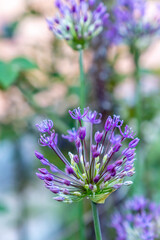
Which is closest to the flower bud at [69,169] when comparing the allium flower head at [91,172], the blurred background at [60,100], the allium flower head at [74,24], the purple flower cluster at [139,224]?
the allium flower head at [91,172]

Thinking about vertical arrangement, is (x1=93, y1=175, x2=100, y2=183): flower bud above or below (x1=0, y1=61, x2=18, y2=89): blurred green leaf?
below

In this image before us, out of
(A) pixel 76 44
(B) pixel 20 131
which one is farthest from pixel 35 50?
(A) pixel 76 44

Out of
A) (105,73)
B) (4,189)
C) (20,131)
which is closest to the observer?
(105,73)

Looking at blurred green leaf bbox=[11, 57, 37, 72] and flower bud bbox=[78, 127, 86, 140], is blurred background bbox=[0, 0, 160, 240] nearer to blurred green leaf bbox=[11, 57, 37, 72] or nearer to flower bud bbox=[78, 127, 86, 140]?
blurred green leaf bbox=[11, 57, 37, 72]

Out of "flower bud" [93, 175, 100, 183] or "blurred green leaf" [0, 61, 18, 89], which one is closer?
"flower bud" [93, 175, 100, 183]

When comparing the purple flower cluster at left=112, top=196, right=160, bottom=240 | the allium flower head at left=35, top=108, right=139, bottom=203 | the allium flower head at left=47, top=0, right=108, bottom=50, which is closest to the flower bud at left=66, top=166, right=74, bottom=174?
the allium flower head at left=35, top=108, right=139, bottom=203

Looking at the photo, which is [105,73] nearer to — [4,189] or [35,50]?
[35,50]

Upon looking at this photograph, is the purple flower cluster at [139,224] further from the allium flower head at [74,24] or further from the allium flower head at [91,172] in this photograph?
the allium flower head at [74,24]

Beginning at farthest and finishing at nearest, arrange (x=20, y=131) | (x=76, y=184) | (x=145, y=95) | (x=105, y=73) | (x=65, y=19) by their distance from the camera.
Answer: (x=145, y=95) → (x=20, y=131) → (x=105, y=73) → (x=65, y=19) → (x=76, y=184)
